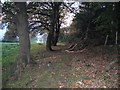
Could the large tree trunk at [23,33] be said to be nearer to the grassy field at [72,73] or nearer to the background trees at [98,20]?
the grassy field at [72,73]

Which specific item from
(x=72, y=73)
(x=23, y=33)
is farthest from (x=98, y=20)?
(x=23, y=33)

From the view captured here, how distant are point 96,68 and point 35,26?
7.64m

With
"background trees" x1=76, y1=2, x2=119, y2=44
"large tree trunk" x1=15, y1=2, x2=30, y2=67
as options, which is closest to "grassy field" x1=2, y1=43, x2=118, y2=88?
"large tree trunk" x1=15, y1=2, x2=30, y2=67

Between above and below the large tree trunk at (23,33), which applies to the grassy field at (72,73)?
below

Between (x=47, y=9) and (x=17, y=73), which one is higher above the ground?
(x=47, y=9)

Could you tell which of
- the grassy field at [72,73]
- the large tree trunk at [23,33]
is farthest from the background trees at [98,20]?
the large tree trunk at [23,33]

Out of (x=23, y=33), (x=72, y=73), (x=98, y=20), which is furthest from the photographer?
(x=23, y=33)

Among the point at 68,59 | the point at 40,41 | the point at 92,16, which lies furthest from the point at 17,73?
the point at 40,41

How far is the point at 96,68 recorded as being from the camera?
27.7ft

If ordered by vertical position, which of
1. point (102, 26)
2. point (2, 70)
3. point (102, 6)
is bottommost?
point (2, 70)

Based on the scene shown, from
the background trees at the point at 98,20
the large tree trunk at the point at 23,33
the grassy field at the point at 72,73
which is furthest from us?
the large tree trunk at the point at 23,33

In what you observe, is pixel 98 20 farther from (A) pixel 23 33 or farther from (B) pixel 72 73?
(A) pixel 23 33

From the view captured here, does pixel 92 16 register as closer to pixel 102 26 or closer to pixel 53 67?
pixel 102 26

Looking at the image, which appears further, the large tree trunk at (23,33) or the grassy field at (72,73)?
the large tree trunk at (23,33)
